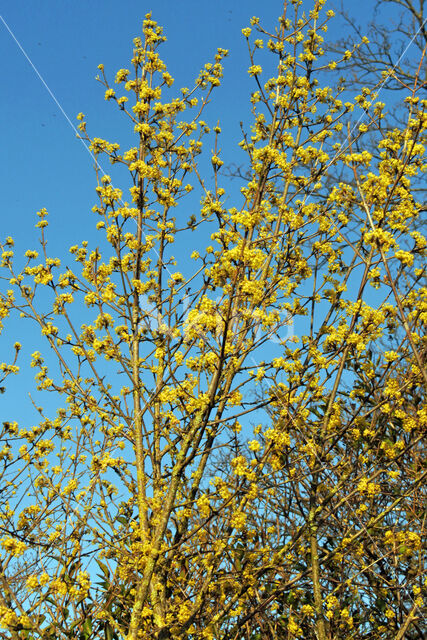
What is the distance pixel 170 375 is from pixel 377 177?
213 centimetres

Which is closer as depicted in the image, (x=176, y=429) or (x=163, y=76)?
(x=176, y=429)

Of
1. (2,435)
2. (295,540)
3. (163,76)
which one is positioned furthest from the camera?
(2,435)

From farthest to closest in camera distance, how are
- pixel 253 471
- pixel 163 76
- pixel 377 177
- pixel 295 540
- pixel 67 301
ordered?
pixel 163 76, pixel 67 301, pixel 377 177, pixel 295 540, pixel 253 471

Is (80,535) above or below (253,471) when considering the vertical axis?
above

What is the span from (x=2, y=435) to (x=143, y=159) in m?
3.20

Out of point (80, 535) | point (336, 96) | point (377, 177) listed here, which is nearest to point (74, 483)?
point (80, 535)

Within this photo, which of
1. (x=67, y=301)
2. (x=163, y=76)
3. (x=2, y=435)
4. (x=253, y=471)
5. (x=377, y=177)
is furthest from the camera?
(x=2, y=435)

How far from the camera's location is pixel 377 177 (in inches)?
186

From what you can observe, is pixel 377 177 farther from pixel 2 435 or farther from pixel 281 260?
pixel 2 435

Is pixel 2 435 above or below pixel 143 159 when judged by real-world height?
below

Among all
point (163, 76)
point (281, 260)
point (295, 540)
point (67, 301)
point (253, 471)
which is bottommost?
point (295, 540)

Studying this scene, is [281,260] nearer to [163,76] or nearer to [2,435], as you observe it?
[163,76]

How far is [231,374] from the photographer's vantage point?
4.34m

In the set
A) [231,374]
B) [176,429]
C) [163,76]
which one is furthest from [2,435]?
[163,76]
